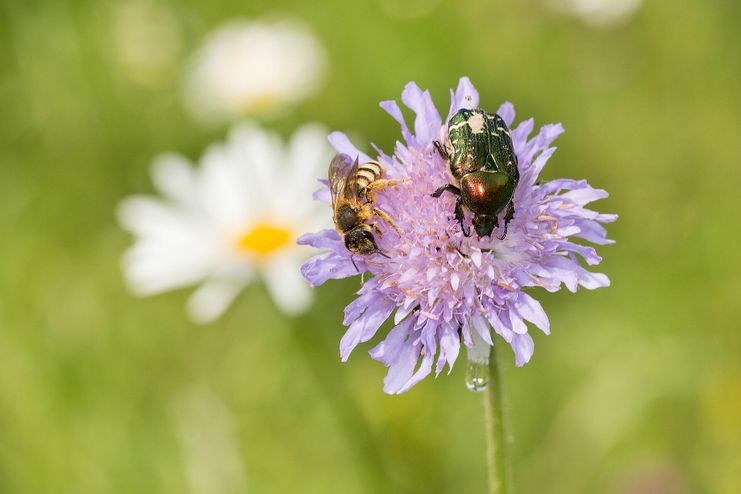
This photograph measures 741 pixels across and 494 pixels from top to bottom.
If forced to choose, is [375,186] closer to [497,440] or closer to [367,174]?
[367,174]

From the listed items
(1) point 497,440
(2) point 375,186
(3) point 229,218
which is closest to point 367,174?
(2) point 375,186

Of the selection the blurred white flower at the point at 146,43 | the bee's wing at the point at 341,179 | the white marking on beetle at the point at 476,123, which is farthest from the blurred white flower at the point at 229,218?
the white marking on beetle at the point at 476,123

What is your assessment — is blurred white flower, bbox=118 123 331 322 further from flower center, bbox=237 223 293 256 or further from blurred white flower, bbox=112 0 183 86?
blurred white flower, bbox=112 0 183 86

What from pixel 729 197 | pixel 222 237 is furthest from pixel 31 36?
pixel 729 197

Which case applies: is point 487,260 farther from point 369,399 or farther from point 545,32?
point 545,32

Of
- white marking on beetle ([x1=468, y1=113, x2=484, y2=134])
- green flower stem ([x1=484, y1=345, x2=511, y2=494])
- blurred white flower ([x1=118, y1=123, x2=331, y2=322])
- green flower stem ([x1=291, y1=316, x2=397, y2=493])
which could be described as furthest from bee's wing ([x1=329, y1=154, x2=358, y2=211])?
blurred white flower ([x1=118, y1=123, x2=331, y2=322])
